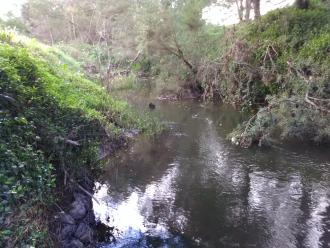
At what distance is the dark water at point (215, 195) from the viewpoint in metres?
8.10

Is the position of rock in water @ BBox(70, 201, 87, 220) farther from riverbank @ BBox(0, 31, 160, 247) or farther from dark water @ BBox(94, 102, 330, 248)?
dark water @ BBox(94, 102, 330, 248)

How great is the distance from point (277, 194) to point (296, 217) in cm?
116

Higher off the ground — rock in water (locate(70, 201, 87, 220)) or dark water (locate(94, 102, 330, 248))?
rock in water (locate(70, 201, 87, 220))

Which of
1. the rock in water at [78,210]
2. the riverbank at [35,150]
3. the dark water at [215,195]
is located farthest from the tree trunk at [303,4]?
the rock in water at [78,210]

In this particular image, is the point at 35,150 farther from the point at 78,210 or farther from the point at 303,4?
the point at 303,4

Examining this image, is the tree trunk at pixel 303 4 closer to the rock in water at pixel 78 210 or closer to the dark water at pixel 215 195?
the dark water at pixel 215 195

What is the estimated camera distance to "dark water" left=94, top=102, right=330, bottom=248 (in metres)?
8.10

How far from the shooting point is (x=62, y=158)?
6.92 meters

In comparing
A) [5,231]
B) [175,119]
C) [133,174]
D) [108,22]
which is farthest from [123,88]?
[5,231]

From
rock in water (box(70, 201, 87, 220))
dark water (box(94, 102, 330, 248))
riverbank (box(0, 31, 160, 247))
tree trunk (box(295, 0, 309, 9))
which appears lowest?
dark water (box(94, 102, 330, 248))

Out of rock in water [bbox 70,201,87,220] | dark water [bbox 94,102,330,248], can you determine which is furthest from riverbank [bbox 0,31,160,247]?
dark water [bbox 94,102,330,248]

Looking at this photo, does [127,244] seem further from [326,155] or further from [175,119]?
[175,119]

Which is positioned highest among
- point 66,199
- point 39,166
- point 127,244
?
point 39,166

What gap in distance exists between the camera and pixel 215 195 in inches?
393
